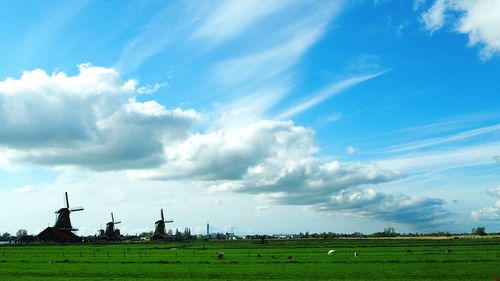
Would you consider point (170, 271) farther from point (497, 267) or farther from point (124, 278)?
point (497, 267)

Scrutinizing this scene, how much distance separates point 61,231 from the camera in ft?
534

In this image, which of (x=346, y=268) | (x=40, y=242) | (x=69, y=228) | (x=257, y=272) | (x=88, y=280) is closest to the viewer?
(x=88, y=280)

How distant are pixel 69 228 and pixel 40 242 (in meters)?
17.3

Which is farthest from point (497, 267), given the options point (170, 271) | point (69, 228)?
point (69, 228)

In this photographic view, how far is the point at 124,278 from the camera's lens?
141 feet

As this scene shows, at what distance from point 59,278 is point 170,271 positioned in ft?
35.8

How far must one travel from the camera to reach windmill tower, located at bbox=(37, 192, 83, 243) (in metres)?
156

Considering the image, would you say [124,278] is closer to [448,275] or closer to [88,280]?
[88,280]

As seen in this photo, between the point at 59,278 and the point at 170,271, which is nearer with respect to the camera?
the point at 59,278

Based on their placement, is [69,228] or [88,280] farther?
[69,228]

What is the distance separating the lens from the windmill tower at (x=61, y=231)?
156 metres

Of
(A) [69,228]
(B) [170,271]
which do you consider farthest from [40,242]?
(B) [170,271]

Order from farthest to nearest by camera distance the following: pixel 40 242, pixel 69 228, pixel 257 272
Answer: pixel 69 228
pixel 40 242
pixel 257 272

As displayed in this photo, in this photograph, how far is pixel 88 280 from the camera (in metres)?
41.4
